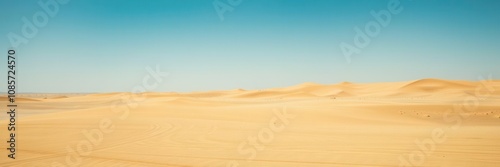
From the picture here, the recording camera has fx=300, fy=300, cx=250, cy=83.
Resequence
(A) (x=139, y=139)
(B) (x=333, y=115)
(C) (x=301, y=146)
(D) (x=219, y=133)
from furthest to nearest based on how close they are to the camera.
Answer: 1. (B) (x=333, y=115)
2. (D) (x=219, y=133)
3. (A) (x=139, y=139)
4. (C) (x=301, y=146)

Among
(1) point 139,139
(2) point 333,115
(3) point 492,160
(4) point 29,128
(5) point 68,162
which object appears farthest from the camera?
(2) point 333,115

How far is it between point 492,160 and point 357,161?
2.04 m

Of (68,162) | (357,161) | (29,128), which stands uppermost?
(29,128)

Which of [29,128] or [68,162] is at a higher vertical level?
[29,128]

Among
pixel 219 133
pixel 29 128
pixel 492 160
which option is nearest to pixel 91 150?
pixel 219 133

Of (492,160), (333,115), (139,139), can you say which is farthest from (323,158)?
(333,115)

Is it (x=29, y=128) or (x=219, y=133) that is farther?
(x=29, y=128)

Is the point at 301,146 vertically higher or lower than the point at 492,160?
higher

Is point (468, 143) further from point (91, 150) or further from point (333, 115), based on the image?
point (91, 150)

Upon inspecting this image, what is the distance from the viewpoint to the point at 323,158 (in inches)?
197

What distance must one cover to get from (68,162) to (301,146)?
4123 mm

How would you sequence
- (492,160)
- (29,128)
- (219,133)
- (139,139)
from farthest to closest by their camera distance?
(29,128) < (219,133) < (139,139) < (492,160)

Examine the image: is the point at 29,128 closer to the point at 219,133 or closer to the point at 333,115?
the point at 219,133

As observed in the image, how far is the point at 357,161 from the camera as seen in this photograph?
4.75 meters
